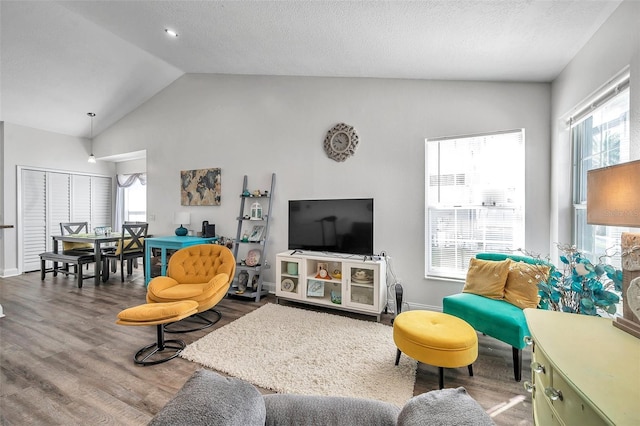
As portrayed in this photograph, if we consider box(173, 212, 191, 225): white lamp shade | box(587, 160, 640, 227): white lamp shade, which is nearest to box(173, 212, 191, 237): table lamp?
box(173, 212, 191, 225): white lamp shade

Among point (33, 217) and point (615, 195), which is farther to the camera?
point (33, 217)

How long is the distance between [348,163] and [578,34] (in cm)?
221

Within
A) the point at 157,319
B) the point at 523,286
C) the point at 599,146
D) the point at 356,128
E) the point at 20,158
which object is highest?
the point at 356,128

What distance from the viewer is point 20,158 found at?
4.83m

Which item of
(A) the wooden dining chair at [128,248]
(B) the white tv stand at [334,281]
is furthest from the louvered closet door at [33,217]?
(B) the white tv stand at [334,281]

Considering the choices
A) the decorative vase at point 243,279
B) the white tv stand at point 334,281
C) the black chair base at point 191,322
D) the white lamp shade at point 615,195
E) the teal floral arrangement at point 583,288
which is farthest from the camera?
the decorative vase at point 243,279

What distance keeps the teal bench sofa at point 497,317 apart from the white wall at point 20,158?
6.96 metres

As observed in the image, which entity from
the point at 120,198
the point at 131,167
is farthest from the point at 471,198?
the point at 120,198

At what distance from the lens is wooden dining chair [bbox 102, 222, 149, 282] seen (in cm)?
440

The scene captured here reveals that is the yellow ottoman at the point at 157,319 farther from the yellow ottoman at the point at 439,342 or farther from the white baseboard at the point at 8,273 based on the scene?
the white baseboard at the point at 8,273

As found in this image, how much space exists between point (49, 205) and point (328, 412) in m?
6.91

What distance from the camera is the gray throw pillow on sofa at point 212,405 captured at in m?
0.64

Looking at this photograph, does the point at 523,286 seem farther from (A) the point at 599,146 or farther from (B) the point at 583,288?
(A) the point at 599,146

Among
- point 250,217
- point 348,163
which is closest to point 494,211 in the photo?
point 348,163
